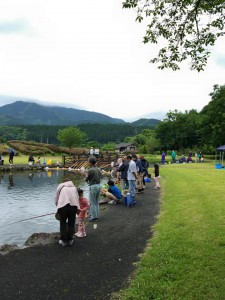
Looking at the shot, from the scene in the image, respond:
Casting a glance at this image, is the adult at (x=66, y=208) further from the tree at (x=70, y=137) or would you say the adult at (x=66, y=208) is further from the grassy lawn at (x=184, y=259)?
the tree at (x=70, y=137)

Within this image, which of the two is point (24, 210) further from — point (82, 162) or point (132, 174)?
point (82, 162)

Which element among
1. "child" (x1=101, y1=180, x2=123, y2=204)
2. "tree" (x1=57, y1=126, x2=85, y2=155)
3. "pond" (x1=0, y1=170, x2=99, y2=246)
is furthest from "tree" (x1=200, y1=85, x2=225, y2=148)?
"tree" (x1=57, y1=126, x2=85, y2=155)

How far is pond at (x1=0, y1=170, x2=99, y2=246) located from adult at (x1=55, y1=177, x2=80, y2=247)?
2.66 metres

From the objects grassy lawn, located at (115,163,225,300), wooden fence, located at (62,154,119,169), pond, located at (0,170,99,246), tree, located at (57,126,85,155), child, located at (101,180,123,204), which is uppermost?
tree, located at (57,126,85,155)

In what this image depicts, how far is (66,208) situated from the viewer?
723 centimetres

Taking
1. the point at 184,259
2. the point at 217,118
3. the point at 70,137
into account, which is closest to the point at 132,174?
the point at 184,259

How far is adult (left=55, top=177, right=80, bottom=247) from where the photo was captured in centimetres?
723

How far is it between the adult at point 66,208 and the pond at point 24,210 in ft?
8.73

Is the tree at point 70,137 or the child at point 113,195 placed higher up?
the tree at point 70,137

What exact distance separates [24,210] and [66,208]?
8064mm

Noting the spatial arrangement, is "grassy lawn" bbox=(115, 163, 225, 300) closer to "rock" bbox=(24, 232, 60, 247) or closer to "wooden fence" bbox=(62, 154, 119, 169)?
"rock" bbox=(24, 232, 60, 247)

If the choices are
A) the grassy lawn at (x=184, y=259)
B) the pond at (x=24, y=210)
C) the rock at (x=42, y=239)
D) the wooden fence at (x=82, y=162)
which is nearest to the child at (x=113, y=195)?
the pond at (x=24, y=210)

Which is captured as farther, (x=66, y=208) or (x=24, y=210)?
(x=24, y=210)

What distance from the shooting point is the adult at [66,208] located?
7227mm
